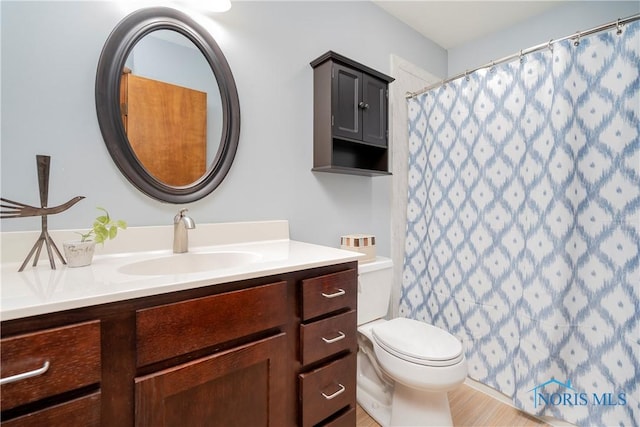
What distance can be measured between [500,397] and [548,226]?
3.34ft

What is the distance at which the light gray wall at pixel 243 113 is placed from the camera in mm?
901

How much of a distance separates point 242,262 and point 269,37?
3.71 feet

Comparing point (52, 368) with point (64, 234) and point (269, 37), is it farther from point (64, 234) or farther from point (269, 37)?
point (269, 37)

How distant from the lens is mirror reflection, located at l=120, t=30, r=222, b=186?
108 cm

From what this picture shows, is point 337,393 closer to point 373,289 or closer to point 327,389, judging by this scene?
point 327,389

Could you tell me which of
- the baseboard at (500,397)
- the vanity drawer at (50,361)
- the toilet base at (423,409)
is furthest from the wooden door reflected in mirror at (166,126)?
the baseboard at (500,397)

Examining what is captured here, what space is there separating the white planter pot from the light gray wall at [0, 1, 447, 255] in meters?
0.17

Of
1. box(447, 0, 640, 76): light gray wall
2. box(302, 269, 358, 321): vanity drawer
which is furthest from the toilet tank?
box(447, 0, 640, 76): light gray wall

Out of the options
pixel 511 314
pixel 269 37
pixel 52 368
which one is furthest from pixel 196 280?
pixel 511 314

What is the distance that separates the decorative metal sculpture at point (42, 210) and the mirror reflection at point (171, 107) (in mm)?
273

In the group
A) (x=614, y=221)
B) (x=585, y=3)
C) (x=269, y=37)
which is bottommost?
(x=614, y=221)

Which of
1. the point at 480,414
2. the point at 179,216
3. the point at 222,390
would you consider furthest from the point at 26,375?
the point at 480,414

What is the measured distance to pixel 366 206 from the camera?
1896mm

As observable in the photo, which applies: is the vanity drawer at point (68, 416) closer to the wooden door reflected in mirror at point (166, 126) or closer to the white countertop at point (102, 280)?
the white countertop at point (102, 280)
